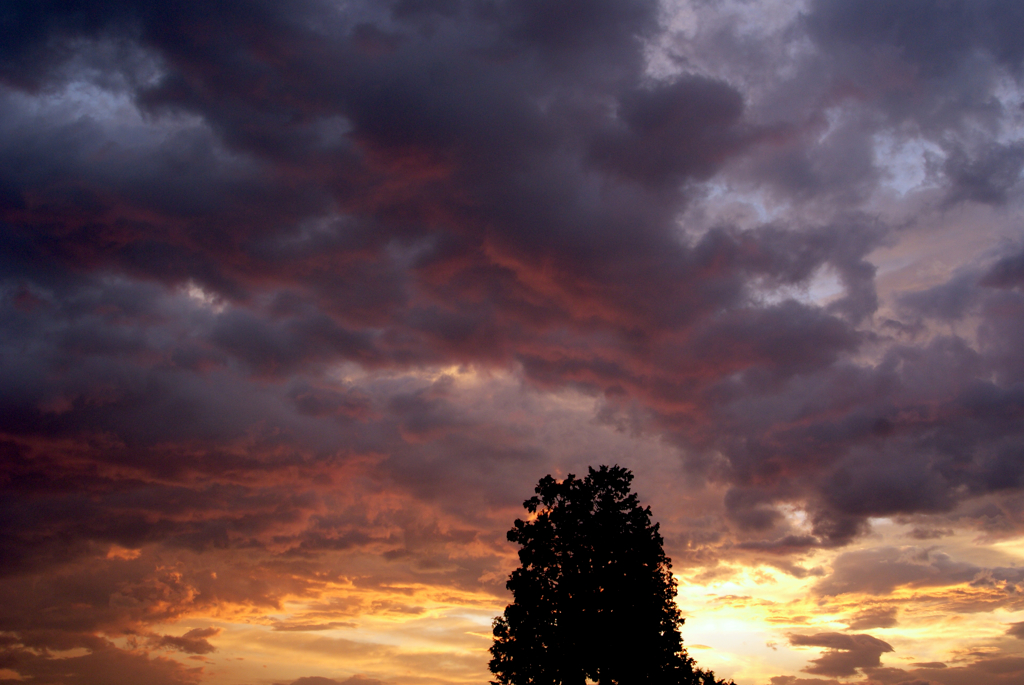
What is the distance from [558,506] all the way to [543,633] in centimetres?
838

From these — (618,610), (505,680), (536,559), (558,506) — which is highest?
(558,506)

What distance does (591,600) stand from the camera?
52.0 metres

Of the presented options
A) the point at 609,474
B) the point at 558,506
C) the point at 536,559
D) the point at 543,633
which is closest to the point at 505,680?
the point at 543,633

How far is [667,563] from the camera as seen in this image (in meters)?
54.8

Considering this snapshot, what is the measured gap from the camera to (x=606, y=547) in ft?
173

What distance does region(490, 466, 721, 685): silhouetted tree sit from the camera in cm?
5131

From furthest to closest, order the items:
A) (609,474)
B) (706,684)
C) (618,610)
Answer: (706,684)
(609,474)
(618,610)

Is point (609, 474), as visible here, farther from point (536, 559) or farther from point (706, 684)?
point (706, 684)

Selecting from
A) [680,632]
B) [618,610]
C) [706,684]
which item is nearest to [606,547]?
[618,610]

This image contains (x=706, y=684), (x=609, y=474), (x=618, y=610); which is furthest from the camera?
(x=706, y=684)

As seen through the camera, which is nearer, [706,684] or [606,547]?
[606,547]

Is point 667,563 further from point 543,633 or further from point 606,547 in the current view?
point 543,633

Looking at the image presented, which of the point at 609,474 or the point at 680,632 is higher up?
the point at 609,474

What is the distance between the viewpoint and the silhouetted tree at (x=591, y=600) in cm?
5131
